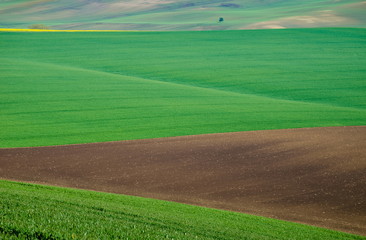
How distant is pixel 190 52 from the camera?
42594 mm

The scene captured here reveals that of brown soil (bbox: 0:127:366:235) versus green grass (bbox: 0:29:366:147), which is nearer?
brown soil (bbox: 0:127:366:235)

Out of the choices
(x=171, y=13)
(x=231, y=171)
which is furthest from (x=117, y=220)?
(x=171, y=13)

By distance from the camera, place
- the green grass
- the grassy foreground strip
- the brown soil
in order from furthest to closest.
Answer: the green grass → the brown soil → the grassy foreground strip

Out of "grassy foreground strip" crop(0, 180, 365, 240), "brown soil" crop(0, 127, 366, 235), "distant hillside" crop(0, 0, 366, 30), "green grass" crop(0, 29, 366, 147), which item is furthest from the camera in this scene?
"distant hillside" crop(0, 0, 366, 30)

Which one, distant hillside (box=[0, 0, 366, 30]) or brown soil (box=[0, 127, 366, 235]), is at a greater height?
distant hillside (box=[0, 0, 366, 30])

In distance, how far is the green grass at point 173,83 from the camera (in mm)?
21734

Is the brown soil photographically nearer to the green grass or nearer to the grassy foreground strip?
the grassy foreground strip

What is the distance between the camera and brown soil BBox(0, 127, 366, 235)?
1280 cm

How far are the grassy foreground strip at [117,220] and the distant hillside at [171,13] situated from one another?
60.2 metres

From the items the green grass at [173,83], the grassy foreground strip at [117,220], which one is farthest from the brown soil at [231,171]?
the green grass at [173,83]

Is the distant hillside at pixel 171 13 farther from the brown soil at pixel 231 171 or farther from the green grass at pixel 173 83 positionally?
the brown soil at pixel 231 171

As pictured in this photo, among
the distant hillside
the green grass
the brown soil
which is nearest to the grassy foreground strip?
the brown soil

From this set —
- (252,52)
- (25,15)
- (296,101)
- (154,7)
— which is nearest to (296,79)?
(296,101)

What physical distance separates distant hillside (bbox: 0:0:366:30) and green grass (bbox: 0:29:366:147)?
83.6ft
